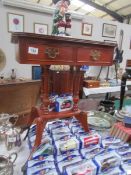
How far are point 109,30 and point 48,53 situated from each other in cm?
331

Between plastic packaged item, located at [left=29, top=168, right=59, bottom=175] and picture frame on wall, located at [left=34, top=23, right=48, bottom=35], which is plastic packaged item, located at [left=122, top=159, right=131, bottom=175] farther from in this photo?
picture frame on wall, located at [left=34, top=23, right=48, bottom=35]

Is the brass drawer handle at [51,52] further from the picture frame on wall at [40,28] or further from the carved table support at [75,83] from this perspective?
the picture frame on wall at [40,28]

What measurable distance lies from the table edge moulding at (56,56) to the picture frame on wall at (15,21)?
226 cm

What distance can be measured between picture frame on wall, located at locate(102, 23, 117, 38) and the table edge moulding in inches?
116

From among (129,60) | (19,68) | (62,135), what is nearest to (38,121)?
(62,135)

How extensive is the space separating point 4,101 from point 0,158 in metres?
1.46

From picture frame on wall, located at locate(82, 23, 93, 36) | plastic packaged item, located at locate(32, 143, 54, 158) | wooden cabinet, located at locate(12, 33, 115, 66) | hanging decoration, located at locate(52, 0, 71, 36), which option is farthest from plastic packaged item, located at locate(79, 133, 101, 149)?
picture frame on wall, located at locate(82, 23, 93, 36)

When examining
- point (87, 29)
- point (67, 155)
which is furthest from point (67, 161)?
point (87, 29)

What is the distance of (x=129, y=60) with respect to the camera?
4.09 meters

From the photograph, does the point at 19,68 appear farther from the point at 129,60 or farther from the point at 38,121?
the point at 129,60

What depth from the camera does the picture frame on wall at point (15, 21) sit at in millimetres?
2727

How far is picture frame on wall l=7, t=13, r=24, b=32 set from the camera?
8.95 ft

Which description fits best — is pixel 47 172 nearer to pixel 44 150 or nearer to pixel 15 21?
pixel 44 150

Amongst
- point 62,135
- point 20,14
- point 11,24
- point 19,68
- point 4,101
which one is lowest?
point 4,101
